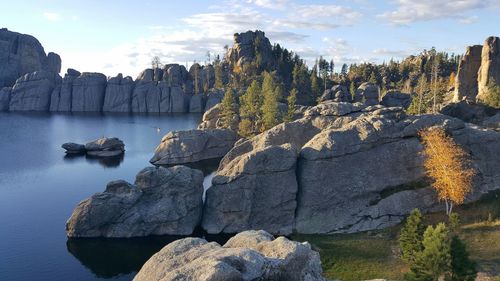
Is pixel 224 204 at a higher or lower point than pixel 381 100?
lower

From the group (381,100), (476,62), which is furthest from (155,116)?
(476,62)

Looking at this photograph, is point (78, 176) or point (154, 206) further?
point (78, 176)

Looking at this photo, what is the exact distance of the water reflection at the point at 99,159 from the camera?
97938mm

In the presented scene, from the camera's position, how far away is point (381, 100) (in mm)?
154875

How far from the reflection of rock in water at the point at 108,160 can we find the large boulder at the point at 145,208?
134 feet

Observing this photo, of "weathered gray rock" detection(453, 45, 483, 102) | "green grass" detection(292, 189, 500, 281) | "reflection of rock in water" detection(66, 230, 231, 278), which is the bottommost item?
"reflection of rock in water" detection(66, 230, 231, 278)

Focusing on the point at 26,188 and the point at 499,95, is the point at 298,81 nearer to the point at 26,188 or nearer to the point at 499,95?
the point at 499,95

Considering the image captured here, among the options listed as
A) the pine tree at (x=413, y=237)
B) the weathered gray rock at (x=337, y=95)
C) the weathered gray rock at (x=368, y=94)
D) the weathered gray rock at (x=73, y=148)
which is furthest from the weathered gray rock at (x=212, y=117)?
the pine tree at (x=413, y=237)

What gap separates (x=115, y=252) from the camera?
168 ft

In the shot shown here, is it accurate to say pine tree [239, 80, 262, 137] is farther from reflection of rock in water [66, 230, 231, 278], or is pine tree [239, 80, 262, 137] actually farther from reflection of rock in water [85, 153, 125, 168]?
reflection of rock in water [66, 230, 231, 278]

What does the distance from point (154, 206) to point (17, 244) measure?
1654cm

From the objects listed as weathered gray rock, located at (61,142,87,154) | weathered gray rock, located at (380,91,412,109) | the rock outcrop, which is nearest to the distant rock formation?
weathered gray rock, located at (380,91,412,109)

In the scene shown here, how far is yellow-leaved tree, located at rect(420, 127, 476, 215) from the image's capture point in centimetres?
4981

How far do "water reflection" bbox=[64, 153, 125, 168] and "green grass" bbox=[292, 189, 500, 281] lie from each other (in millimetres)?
58424
